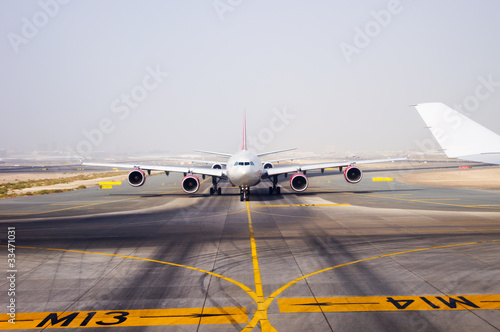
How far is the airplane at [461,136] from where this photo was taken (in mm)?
19109

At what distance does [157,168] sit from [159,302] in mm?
29561

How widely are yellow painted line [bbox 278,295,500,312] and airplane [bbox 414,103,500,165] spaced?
37.1 feet

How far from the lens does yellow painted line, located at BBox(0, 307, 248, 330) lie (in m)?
8.44

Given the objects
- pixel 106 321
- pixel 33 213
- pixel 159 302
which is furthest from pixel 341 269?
pixel 33 213

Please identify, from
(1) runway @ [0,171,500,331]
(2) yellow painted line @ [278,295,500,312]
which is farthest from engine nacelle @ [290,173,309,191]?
(2) yellow painted line @ [278,295,500,312]

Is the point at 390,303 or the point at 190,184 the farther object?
the point at 190,184

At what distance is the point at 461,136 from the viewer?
63.0 ft

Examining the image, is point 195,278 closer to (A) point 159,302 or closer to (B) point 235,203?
(A) point 159,302

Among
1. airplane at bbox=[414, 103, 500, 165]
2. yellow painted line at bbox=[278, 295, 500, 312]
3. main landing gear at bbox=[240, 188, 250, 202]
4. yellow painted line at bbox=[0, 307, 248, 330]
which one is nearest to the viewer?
yellow painted line at bbox=[0, 307, 248, 330]

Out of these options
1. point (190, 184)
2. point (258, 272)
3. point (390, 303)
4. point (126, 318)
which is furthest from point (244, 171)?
point (126, 318)

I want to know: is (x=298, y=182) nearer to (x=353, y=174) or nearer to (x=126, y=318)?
(x=353, y=174)

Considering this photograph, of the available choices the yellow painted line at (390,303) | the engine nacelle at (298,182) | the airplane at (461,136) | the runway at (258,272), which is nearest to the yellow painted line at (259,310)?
the runway at (258,272)

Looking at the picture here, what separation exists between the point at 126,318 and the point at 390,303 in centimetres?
691

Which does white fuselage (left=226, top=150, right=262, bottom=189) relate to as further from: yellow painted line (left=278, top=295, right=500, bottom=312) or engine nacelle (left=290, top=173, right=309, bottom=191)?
yellow painted line (left=278, top=295, right=500, bottom=312)
